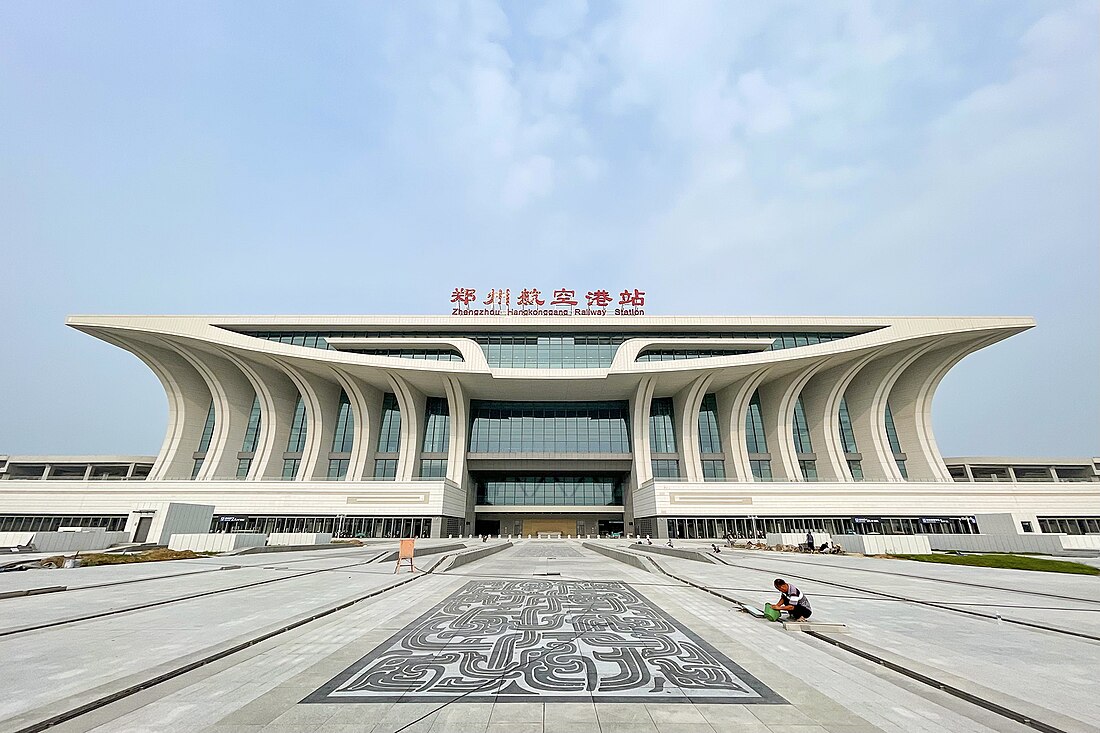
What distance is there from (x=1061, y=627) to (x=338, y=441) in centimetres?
5289

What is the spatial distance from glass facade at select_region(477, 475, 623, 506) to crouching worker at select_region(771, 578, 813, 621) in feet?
156

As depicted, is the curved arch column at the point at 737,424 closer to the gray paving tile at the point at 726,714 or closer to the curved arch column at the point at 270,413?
the curved arch column at the point at 270,413

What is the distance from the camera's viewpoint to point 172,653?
6070 mm

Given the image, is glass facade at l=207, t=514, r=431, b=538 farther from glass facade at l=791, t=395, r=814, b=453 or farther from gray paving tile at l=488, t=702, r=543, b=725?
gray paving tile at l=488, t=702, r=543, b=725

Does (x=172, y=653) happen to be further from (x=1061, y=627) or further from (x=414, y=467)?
(x=414, y=467)

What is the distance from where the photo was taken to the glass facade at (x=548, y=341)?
173 ft

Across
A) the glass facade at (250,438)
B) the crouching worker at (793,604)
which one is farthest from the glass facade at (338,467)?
the crouching worker at (793,604)

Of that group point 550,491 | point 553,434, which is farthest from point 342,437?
point 550,491

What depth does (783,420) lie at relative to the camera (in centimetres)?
4838

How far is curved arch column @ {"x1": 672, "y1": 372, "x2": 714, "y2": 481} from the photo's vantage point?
155 feet

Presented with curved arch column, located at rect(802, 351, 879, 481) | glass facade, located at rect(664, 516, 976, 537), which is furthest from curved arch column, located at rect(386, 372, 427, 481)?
curved arch column, located at rect(802, 351, 879, 481)

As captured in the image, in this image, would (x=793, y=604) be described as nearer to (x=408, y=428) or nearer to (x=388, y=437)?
(x=408, y=428)

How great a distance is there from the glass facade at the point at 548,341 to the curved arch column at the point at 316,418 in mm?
5864

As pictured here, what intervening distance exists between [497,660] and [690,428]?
149ft
